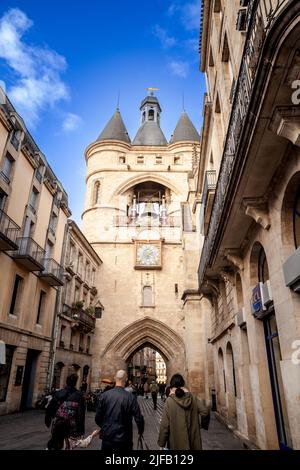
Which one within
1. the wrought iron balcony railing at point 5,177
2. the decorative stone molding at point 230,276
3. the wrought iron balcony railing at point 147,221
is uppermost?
the wrought iron balcony railing at point 147,221

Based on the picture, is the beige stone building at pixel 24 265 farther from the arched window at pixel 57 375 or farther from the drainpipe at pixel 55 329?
the arched window at pixel 57 375

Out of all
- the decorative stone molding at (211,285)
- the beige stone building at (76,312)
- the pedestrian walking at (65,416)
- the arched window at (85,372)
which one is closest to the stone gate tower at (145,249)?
the arched window at (85,372)

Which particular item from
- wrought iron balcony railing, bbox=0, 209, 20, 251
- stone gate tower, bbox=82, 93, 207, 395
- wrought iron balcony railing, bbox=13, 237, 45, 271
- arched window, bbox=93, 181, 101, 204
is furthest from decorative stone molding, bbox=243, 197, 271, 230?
arched window, bbox=93, 181, 101, 204

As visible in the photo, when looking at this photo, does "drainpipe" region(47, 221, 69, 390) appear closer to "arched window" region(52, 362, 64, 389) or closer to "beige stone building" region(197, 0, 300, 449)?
"arched window" region(52, 362, 64, 389)

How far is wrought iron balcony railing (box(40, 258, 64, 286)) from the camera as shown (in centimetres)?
1584

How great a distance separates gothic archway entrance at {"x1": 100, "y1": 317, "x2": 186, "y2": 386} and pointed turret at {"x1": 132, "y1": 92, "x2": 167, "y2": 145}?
2112cm

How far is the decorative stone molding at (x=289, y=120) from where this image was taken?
12.7 feet

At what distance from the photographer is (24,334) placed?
1405 cm

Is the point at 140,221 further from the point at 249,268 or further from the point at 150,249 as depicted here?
the point at 249,268

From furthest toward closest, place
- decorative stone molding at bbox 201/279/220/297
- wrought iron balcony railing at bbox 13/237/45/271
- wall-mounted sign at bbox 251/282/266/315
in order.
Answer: wrought iron balcony railing at bbox 13/237/45/271, decorative stone molding at bbox 201/279/220/297, wall-mounted sign at bbox 251/282/266/315

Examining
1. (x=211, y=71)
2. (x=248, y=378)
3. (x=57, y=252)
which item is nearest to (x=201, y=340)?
(x=57, y=252)

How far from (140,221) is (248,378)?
23.1 meters

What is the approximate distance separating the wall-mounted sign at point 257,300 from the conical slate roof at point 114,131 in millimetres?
29512
